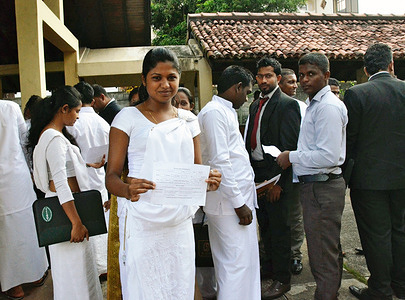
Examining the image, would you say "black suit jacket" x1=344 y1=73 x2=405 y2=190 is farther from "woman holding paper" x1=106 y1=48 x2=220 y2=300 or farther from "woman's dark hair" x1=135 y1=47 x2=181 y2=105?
"woman's dark hair" x1=135 y1=47 x2=181 y2=105

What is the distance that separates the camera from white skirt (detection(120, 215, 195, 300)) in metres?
1.87

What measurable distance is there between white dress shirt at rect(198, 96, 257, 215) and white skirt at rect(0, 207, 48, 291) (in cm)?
193

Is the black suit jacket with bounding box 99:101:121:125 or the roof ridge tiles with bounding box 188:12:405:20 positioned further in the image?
the roof ridge tiles with bounding box 188:12:405:20

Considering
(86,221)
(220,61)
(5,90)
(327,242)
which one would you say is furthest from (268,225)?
(5,90)

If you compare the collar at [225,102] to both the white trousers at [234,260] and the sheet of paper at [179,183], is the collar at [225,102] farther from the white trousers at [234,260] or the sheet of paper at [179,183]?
the sheet of paper at [179,183]

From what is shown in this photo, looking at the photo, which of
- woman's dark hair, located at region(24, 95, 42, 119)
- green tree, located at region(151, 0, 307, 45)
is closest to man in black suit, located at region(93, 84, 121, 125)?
woman's dark hair, located at region(24, 95, 42, 119)

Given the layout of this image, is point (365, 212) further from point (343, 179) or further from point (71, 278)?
point (71, 278)

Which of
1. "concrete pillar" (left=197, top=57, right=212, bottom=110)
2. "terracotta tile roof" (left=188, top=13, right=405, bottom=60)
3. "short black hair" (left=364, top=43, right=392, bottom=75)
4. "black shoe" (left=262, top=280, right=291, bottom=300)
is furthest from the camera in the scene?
"concrete pillar" (left=197, top=57, right=212, bottom=110)

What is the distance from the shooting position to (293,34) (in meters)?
10.6

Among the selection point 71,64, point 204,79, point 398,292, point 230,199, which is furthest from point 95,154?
point 204,79

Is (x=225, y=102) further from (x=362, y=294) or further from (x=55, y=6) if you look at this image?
(x=55, y=6)

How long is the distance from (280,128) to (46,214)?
2.12 meters

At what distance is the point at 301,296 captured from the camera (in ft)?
10.5

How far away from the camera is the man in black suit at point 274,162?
3.26 m
